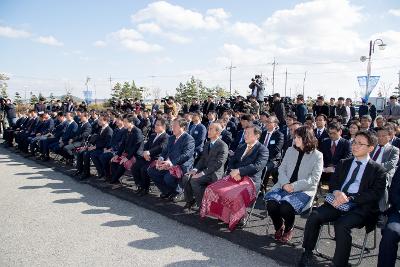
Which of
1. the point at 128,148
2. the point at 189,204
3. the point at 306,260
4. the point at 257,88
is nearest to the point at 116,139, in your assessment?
the point at 128,148

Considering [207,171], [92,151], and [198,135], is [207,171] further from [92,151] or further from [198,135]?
[92,151]

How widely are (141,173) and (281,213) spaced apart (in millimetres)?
3427

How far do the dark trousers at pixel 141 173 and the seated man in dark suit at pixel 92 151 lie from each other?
157cm

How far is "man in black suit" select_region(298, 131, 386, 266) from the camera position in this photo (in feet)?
12.0

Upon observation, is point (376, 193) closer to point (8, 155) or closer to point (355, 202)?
point (355, 202)

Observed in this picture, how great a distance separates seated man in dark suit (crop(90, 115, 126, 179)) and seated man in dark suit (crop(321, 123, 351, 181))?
4522 mm

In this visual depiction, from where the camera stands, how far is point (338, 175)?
14.0ft

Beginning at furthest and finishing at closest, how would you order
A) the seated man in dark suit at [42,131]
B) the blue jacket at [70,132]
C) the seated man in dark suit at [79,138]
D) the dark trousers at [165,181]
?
1. the seated man in dark suit at [42,131]
2. the blue jacket at [70,132]
3. the seated man in dark suit at [79,138]
4. the dark trousers at [165,181]

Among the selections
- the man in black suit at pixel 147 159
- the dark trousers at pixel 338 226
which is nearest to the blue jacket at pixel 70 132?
the man in black suit at pixel 147 159

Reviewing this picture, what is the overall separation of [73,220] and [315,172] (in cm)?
368

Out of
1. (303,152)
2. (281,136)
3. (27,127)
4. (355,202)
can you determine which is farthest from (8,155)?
(355,202)

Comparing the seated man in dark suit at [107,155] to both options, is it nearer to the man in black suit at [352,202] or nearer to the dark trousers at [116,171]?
the dark trousers at [116,171]

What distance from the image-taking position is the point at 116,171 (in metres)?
7.70

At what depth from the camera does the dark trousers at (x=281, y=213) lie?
433cm
